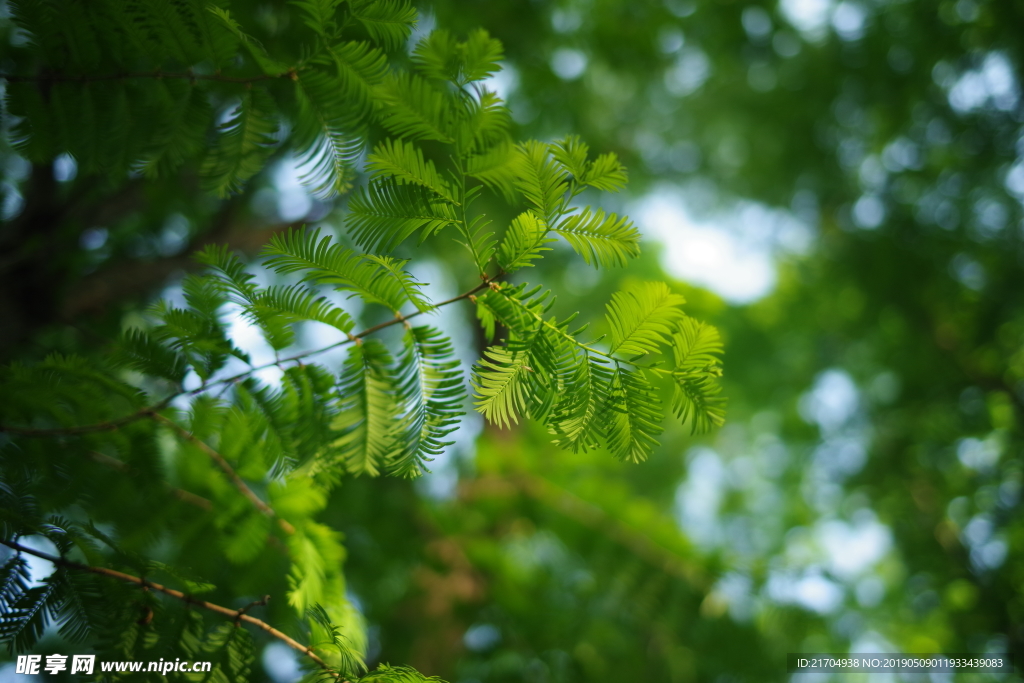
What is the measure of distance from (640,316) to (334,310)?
1.48ft

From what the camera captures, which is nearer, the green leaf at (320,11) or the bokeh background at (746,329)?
the green leaf at (320,11)

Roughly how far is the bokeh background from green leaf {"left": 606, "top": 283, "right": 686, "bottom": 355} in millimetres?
565

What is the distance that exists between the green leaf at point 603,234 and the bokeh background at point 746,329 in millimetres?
547

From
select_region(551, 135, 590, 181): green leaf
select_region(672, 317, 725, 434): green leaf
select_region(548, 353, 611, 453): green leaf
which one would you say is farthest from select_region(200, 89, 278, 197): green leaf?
select_region(672, 317, 725, 434): green leaf

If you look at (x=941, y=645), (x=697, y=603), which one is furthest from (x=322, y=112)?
(x=941, y=645)

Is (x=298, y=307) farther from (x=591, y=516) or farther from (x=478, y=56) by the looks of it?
(x=591, y=516)

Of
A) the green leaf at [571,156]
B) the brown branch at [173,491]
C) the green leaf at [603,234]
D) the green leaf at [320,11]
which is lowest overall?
the brown branch at [173,491]

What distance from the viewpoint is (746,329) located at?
4.67 meters

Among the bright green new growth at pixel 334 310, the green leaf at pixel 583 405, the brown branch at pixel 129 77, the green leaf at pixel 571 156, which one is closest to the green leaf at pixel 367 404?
the bright green new growth at pixel 334 310

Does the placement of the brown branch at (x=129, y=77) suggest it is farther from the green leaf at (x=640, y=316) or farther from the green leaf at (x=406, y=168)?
the green leaf at (x=640, y=316)

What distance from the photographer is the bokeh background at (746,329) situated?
6.83 feet

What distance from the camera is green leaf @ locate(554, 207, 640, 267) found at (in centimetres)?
72

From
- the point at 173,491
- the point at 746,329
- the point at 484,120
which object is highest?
the point at 746,329

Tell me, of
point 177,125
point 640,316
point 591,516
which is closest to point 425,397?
point 640,316
